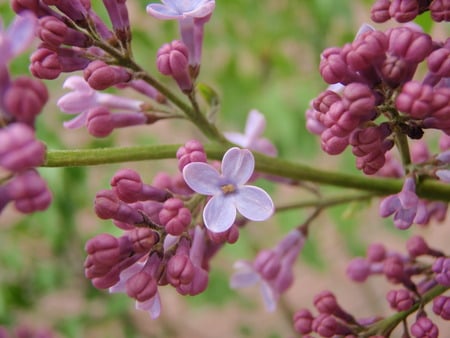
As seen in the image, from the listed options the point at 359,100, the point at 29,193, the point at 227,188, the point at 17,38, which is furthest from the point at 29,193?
the point at 359,100

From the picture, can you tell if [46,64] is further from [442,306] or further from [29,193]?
[442,306]

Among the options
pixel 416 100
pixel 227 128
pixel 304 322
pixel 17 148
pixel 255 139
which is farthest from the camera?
pixel 227 128

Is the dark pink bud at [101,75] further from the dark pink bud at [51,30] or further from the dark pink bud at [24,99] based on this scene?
the dark pink bud at [24,99]

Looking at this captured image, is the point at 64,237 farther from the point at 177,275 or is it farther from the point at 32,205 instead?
the point at 32,205

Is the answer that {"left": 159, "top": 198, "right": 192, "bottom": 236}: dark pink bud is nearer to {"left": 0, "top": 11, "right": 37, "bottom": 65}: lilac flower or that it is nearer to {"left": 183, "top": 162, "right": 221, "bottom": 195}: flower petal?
Result: {"left": 183, "top": 162, "right": 221, "bottom": 195}: flower petal

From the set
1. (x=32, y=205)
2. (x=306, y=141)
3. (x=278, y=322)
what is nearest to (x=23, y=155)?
(x=32, y=205)

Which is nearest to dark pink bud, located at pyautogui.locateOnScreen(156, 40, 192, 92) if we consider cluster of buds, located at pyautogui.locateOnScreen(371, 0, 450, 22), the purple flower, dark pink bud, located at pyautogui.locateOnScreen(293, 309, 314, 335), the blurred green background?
the purple flower

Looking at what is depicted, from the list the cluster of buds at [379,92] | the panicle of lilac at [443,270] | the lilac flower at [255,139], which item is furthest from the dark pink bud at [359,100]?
the lilac flower at [255,139]
